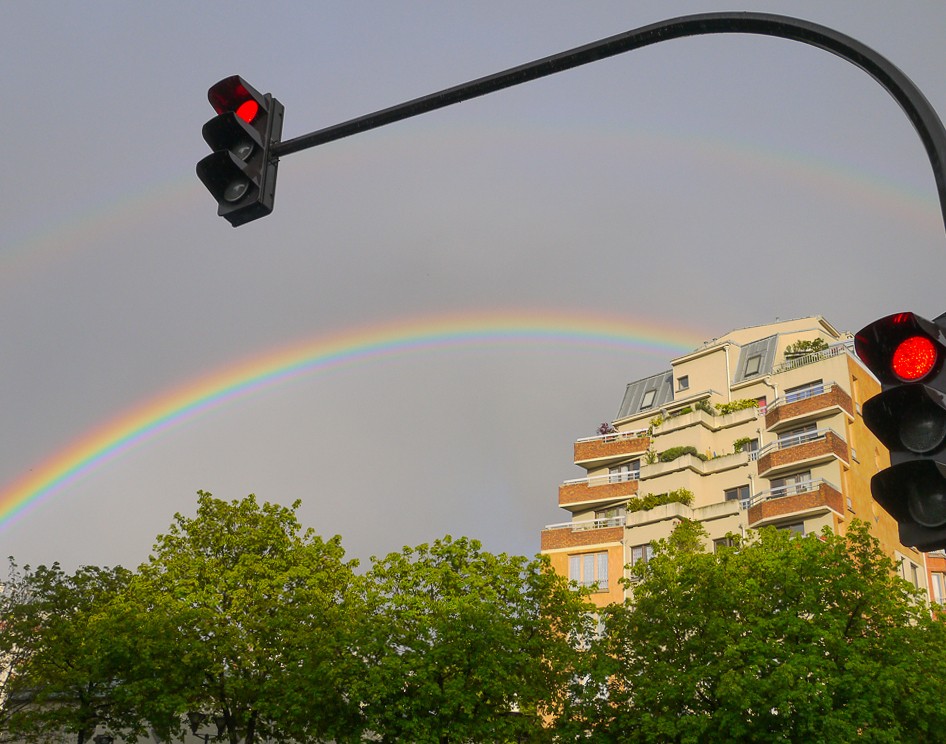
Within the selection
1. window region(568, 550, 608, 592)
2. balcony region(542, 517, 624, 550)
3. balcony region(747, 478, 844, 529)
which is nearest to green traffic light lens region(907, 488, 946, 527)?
balcony region(747, 478, 844, 529)

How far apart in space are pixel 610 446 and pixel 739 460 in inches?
307

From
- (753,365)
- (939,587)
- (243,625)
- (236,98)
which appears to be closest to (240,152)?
(236,98)

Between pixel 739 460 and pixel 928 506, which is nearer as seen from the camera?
pixel 928 506

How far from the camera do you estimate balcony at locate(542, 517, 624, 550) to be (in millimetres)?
Result: 50594

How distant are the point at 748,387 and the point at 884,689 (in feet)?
97.1

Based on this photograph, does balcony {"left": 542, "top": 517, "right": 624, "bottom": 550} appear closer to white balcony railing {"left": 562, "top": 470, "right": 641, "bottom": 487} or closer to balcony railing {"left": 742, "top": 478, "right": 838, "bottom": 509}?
white balcony railing {"left": 562, "top": 470, "right": 641, "bottom": 487}

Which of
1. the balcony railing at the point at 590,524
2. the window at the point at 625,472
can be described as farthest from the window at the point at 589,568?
the window at the point at 625,472

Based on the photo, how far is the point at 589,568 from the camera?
1988 inches

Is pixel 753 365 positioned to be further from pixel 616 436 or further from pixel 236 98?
pixel 236 98

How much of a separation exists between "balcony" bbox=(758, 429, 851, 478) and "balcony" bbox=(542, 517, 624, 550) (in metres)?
8.09

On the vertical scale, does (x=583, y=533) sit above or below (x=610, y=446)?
below

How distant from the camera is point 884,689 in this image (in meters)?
26.4

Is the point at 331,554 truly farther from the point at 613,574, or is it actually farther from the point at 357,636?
the point at 613,574

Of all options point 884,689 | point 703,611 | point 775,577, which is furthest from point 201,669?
point 884,689
